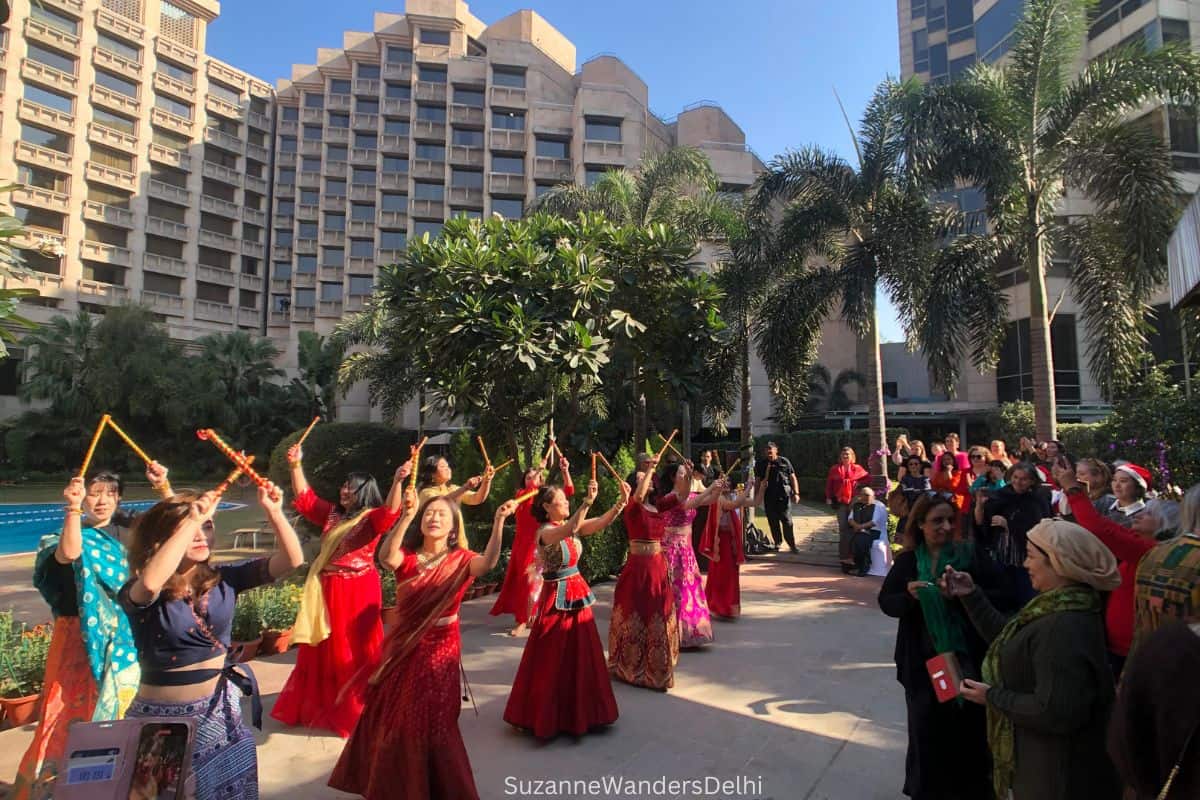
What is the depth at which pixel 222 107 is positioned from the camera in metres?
42.2

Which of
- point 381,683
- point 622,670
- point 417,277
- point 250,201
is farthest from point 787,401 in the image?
point 250,201

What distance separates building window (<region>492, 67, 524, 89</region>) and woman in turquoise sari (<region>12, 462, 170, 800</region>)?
40705mm

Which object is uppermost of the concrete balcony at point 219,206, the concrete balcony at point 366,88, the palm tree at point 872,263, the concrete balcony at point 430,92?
the concrete balcony at point 366,88

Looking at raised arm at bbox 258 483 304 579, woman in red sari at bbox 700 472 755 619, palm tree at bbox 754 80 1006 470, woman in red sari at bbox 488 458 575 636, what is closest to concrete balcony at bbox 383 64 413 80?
palm tree at bbox 754 80 1006 470

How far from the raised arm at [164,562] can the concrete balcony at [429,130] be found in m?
41.7

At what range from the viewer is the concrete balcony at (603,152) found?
114 feet

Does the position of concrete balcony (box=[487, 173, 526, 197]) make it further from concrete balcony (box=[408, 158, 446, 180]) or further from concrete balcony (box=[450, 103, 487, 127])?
concrete balcony (box=[450, 103, 487, 127])

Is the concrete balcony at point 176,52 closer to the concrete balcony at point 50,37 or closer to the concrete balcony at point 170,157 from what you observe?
the concrete balcony at point 50,37

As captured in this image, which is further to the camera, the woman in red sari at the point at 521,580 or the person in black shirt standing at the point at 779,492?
the person in black shirt standing at the point at 779,492

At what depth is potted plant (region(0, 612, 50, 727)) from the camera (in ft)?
14.1

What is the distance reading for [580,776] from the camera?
11.9 feet

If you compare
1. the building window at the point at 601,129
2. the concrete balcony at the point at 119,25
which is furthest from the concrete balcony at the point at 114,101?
the building window at the point at 601,129

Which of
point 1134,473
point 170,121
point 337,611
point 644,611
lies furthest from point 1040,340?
point 170,121

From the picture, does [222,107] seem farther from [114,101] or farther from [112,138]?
[112,138]
